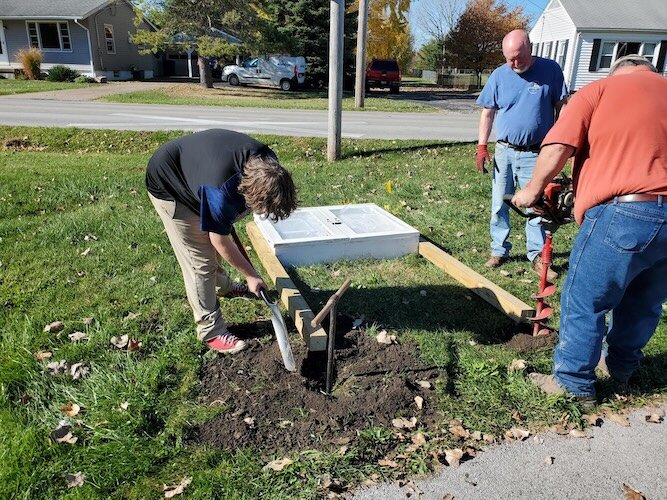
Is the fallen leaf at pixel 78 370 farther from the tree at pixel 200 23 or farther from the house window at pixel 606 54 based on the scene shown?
the house window at pixel 606 54

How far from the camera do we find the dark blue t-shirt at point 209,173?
3041mm

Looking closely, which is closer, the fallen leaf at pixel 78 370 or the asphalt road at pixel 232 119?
the fallen leaf at pixel 78 370

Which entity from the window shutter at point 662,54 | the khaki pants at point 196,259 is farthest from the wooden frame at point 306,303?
the window shutter at point 662,54

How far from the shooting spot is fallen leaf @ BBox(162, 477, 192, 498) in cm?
260

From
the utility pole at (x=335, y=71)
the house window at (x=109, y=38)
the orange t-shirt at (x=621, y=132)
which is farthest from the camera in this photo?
the house window at (x=109, y=38)

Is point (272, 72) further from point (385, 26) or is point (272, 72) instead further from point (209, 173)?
point (209, 173)

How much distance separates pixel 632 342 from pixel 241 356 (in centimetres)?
244

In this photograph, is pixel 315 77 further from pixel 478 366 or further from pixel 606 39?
pixel 478 366

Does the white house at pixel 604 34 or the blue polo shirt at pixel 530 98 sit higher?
the white house at pixel 604 34

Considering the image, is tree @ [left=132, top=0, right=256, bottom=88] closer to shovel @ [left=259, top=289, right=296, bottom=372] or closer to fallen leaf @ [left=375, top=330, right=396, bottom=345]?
fallen leaf @ [left=375, top=330, right=396, bottom=345]

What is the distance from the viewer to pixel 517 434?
307cm

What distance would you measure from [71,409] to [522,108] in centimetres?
415

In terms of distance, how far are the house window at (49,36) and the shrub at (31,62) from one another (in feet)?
6.08

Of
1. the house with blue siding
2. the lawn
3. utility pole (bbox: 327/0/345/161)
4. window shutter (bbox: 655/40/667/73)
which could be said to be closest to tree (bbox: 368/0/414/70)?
the lawn
